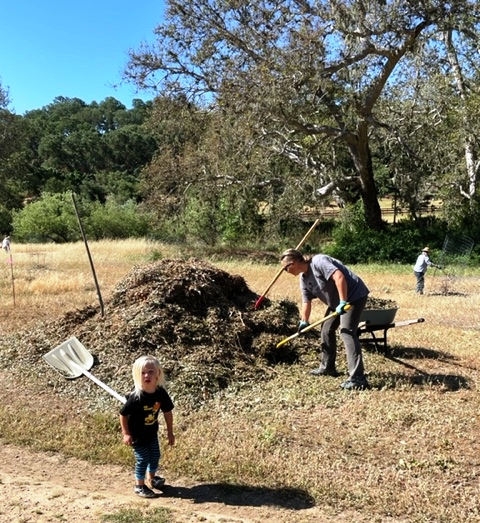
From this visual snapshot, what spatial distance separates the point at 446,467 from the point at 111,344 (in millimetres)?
4012

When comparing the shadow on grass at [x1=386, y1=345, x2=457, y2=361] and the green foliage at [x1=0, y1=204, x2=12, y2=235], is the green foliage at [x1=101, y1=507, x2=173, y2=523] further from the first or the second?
the green foliage at [x1=0, y1=204, x2=12, y2=235]

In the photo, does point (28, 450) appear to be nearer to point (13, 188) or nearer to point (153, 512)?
point (153, 512)

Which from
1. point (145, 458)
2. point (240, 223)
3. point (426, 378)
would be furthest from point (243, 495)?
point (240, 223)

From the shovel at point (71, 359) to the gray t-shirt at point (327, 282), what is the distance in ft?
8.78

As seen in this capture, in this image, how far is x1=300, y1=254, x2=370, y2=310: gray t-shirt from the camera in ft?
18.9

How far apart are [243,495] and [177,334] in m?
2.87

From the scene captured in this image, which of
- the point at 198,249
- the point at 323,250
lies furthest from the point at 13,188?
the point at 323,250

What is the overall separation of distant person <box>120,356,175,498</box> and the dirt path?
0.56ft

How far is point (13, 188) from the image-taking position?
39.9 m

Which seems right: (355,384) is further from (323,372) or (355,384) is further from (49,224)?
(49,224)

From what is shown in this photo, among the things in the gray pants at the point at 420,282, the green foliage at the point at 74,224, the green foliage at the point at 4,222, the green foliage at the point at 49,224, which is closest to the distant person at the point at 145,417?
the gray pants at the point at 420,282

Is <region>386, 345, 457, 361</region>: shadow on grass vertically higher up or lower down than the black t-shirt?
lower down

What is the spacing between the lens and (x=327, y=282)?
585cm

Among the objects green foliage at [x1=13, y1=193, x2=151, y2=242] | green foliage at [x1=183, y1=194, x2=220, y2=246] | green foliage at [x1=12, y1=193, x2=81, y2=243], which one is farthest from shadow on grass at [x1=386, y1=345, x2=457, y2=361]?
green foliage at [x1=12, y1=193, x2=81, y2=243]
